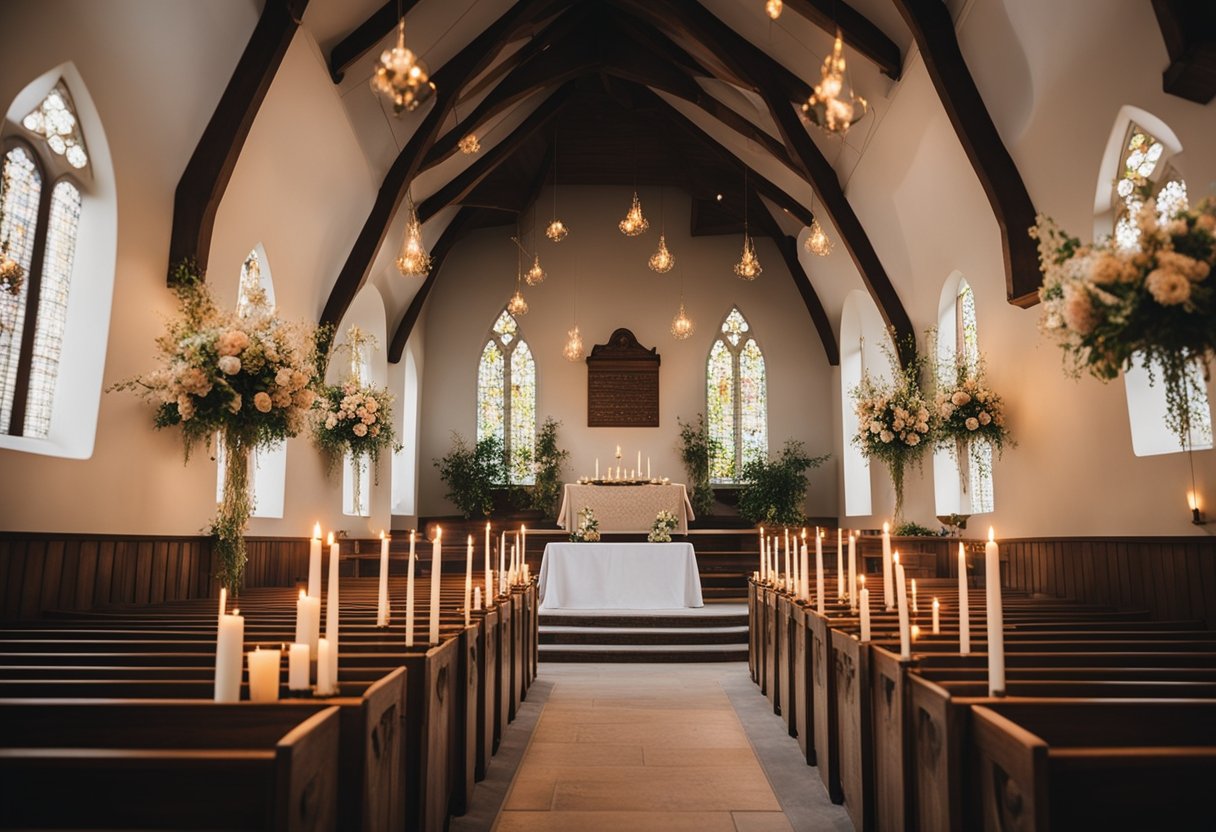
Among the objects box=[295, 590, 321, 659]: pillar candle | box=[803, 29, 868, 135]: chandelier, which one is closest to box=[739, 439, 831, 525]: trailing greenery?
box=[803, 29, 868, 135]: chandelier

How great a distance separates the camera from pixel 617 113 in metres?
12.8

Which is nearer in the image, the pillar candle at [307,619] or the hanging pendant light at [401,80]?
the pillar candle at [307,619]

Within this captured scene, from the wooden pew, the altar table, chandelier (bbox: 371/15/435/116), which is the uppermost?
chandelier (bbox: 371/15/435/116)

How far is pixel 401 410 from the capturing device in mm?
14078

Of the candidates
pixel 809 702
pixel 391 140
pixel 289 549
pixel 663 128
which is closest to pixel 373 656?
pixel 809 702

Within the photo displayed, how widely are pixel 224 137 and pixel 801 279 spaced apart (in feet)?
31.4

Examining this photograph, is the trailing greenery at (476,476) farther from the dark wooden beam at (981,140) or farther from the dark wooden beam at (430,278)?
the dark wooden beam at (981,140)

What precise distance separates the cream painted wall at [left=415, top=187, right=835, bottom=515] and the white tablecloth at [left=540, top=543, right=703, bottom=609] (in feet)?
18.5

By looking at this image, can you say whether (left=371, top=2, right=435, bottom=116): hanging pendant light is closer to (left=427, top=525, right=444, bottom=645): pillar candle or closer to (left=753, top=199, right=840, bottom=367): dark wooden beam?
(left=427, top=525, right=444, bottom=645): pillar candle

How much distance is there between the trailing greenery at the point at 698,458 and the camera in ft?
47.0

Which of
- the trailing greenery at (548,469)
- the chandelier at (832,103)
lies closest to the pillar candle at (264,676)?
the chandelier at (832,103)

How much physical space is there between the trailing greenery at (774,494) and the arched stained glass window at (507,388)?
11.7 feet

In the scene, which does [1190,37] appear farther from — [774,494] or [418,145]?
[774,494]

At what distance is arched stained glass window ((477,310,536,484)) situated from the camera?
49.2ft
